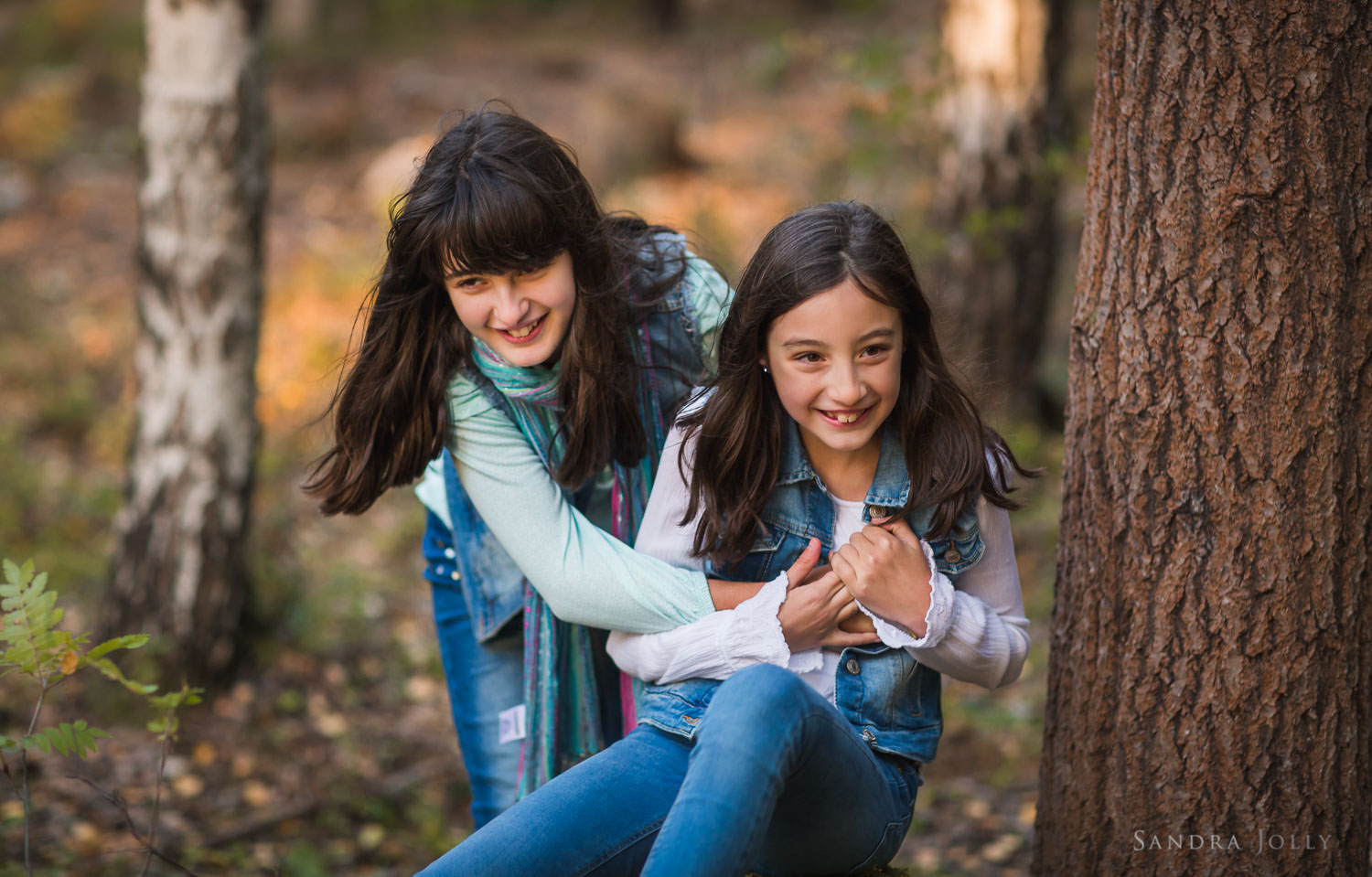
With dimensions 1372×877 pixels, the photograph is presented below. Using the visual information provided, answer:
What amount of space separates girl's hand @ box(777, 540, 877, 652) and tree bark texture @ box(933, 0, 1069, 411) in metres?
3.43

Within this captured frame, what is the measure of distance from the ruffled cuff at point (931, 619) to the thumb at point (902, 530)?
21mm

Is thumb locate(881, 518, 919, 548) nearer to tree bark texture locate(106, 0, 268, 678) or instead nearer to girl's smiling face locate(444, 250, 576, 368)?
girl's smiling face locate(444, 250, 576, 368)

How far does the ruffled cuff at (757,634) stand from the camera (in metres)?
2.13

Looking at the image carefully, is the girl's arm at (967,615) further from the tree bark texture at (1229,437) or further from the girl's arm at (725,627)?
the tree bark texture at (1229,437)

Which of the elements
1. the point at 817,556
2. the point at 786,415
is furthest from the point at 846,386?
the point at 817,556

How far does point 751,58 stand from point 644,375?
11.9m

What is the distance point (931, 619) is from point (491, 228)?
1124mm

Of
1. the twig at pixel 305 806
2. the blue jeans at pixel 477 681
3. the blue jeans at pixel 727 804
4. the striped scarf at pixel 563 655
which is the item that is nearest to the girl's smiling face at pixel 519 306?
the striped scarf at pixel 563 655

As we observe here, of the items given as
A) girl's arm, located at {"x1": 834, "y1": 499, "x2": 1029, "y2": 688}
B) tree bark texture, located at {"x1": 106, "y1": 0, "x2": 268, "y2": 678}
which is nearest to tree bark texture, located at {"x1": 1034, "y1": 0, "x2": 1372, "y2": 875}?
girl's arm, located at {"x1": 834, "y1": 499, "x2": 1029, "y2": 688}

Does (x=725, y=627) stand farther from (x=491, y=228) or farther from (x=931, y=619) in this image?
(x=491, y=228)

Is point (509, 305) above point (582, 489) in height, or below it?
above

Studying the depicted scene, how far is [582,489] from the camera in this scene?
2.56 metres

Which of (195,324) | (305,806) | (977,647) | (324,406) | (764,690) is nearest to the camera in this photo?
(764,690)

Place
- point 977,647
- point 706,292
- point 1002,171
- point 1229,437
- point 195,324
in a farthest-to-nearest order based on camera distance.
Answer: point 1002,171
point 195,324
point 706,292
point 977,647
point 1229,437
